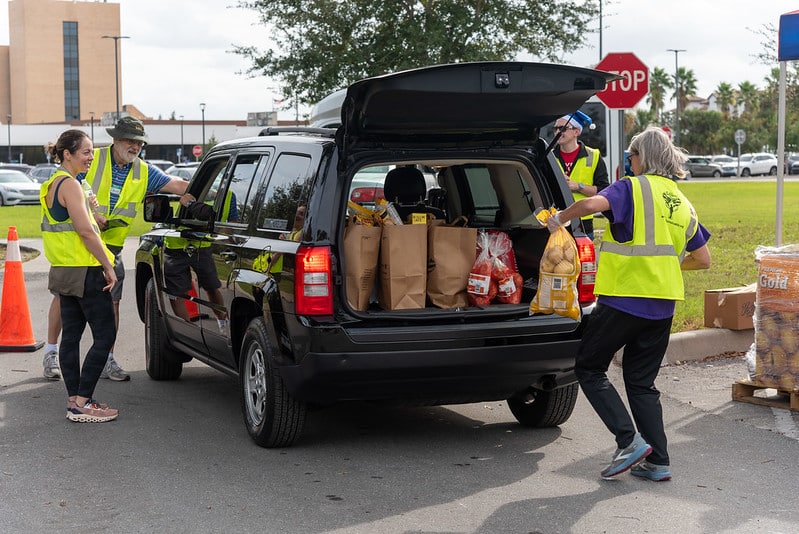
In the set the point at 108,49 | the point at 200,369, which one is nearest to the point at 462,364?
the point at 200,369

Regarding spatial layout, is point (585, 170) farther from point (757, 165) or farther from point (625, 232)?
point (757, 165)

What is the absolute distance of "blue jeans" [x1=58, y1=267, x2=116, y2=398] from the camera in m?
7.19

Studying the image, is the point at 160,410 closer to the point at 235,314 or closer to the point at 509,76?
the point at 235,314

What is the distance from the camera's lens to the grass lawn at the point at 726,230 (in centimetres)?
1171

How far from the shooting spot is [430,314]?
236 inches

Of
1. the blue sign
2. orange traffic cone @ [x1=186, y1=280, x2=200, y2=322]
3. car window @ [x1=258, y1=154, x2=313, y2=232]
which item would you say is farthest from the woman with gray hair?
the blue sign

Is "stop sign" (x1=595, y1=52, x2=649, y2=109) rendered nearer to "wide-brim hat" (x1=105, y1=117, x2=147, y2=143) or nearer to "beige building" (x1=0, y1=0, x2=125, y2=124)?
"wide-brim hat" (x1=105, y1=117, x2=147, y2=143)

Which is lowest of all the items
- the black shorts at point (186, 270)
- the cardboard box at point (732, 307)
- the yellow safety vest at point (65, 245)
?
the cardboard box at point (732, 307)

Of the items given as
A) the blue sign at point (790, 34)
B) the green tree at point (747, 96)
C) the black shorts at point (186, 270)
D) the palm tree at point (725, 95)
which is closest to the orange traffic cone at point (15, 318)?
the black shorts at point (186, 270)

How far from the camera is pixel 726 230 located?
817 inches

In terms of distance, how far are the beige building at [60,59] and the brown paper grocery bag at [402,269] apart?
448 ft

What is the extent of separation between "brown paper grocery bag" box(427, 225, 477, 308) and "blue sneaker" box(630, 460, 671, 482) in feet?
4.30

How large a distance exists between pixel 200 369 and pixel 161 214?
1.76m

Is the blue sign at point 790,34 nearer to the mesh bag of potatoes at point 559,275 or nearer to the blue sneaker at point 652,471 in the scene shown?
the mesh bag of potatoes at point 559,275
